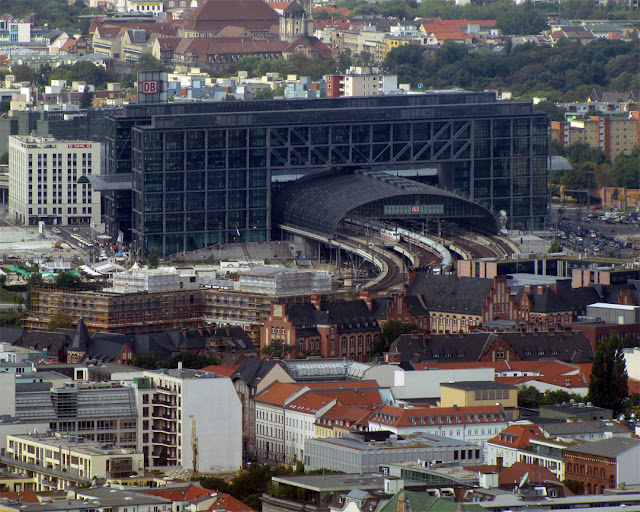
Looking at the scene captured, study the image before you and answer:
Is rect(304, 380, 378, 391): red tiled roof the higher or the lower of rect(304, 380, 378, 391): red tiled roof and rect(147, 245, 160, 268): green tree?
the lower

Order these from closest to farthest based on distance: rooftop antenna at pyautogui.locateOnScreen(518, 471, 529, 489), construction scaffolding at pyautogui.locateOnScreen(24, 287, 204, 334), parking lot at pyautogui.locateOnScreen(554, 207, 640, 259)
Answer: rooftop antenna at pyautogui.locateOnScreen(518, 471, 529, 489)
construction scaffolding at pyautogui.locateOnScreen(24, 287, 204, 334)
parking lot at pyautogui.locateOnScreen(554, 207, 640, 259)

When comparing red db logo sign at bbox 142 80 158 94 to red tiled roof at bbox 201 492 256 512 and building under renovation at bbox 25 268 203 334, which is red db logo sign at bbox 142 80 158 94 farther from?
red tiled roof at bbox 201 492 256 512

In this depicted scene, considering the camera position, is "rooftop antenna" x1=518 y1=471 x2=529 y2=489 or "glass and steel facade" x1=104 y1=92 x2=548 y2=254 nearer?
"rooftop antenna" x1=518 y1=471 x2=529 y2=489

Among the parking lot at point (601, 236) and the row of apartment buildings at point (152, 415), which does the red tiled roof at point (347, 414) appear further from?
the parking lot at point (601, 236)

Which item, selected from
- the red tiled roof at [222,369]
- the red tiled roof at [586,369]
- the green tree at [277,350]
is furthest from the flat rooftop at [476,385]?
the green tree at [277,350]

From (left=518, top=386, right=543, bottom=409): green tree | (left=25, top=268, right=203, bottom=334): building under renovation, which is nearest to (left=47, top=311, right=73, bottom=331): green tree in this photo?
(left=25, top=268, right=203, bottom=334): building under renovation

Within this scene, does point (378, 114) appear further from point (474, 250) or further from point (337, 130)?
point (474, 250)

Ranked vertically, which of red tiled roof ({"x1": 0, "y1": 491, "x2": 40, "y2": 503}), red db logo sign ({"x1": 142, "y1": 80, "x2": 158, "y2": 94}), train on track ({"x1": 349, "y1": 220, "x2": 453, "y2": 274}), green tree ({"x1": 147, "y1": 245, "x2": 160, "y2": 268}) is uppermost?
red db logo sign ({"x1": 142, "y1": 80, "x2": 158, "y2": 94})

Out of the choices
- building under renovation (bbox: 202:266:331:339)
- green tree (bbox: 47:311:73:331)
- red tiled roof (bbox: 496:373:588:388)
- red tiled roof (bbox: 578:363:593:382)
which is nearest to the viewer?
red tiled roof (bbox: 496:373:588:388)
